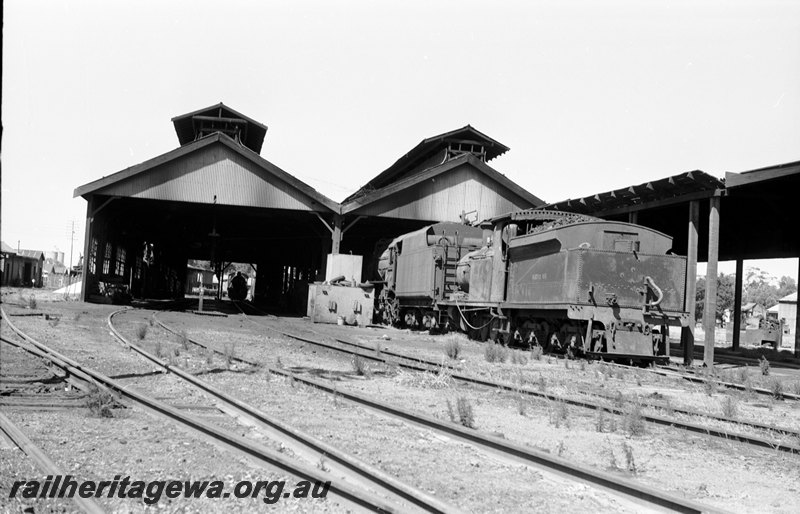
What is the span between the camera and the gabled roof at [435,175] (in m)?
30.6

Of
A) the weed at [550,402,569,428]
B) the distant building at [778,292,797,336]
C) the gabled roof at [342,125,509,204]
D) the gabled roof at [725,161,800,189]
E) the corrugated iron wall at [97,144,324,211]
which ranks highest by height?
the gabled roof at [342,125,509,204]

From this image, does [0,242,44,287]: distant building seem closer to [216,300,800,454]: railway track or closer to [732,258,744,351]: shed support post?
[732,258,744,351]: shed support post

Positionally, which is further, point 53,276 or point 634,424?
point 53,276

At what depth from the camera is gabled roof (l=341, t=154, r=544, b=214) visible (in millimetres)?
30609

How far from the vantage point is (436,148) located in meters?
43.0

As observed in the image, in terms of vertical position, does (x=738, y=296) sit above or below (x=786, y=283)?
below

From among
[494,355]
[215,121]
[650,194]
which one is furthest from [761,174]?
[215,121]

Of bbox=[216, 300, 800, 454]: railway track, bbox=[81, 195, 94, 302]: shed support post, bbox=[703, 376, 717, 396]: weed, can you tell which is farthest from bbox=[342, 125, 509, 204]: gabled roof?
bbox=[216, 300, 800, 454]: railway track

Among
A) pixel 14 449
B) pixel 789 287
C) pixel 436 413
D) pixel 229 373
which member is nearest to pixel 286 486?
pixel 14 449

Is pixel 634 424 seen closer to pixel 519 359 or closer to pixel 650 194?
pixel 519 359

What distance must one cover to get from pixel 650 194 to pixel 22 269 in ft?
237

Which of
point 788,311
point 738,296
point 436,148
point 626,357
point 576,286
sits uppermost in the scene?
point 436,148

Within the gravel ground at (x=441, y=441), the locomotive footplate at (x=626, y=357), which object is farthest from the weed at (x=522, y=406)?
the locomotive footplate at (x=626, y=357)

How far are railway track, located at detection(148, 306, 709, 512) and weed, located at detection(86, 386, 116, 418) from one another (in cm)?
292
